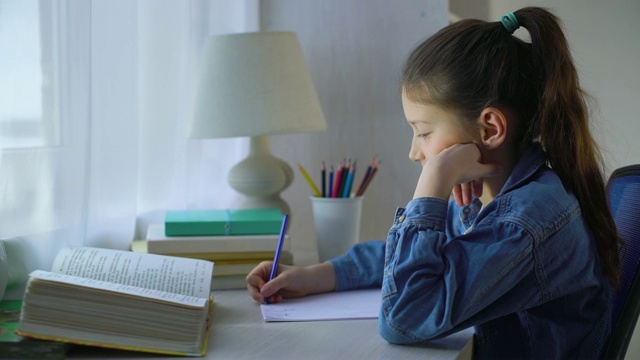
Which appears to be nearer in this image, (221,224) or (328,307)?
(328,307)

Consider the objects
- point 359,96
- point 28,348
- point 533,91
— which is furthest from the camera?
point 359,96

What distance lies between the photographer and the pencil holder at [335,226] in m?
1.40

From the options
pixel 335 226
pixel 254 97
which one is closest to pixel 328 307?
pixel 335 226

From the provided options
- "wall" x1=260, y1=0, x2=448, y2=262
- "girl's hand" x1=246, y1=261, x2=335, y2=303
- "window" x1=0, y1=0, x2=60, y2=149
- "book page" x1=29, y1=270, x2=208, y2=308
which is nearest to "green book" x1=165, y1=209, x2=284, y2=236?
"girl's hand" x1=246, y1=261, x2=335, y2=303

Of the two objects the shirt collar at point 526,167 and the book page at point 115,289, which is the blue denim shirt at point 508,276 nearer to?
the shirt collar at point 526,167

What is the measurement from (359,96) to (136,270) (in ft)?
2.71

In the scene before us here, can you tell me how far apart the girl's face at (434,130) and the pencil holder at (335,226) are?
Result: 398mm

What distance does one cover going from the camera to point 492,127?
991mm

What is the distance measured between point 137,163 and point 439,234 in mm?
686

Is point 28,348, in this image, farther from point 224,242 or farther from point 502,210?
point 502,210

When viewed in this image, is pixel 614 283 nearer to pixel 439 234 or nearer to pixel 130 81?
pixel 439 234

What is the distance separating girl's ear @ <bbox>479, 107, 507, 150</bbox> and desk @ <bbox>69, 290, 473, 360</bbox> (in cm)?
25

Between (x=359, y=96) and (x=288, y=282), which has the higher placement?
(x=359, y=96)

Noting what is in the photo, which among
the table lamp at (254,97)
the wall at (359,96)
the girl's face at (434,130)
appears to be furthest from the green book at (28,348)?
the wall at (359,96)
